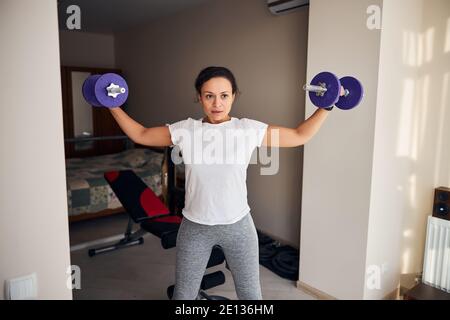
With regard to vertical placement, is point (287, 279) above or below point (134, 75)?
below

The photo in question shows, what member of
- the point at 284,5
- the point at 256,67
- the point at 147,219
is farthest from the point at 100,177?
the point at 284,5

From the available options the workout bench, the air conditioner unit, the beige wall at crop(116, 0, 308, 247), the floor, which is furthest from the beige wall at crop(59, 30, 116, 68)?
the air conditioner unit

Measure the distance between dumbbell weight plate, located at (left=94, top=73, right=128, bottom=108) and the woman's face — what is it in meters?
0.26

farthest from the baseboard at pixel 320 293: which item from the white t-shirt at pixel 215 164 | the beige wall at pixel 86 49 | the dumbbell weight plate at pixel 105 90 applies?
the beige wall at pixel 86 49

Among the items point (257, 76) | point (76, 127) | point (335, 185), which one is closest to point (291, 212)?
point (335, 185)

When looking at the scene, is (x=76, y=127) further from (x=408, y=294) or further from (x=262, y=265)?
(x=408, y=294)

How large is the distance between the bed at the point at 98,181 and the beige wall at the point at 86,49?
5.45 feet

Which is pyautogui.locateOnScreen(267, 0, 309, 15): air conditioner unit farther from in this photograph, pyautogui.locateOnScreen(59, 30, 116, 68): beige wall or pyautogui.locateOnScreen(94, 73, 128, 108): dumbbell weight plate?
pyautogui.locateOnScreen(59, 30, 116, 68): beige wall

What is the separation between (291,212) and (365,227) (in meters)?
0.97

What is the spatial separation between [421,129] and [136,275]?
1.95 metres

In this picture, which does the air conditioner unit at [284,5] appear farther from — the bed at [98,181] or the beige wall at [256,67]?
the bed at [98,181]

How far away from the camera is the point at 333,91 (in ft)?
3.98

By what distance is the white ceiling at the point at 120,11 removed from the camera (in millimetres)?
3584

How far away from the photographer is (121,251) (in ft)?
9.37
